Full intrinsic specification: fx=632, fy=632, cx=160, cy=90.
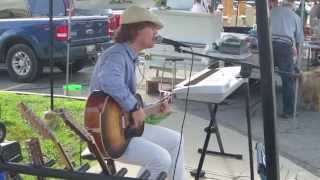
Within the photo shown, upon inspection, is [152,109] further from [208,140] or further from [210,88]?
[208,140]

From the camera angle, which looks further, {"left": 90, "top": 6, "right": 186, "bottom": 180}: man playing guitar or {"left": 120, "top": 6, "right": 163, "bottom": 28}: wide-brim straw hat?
{"left": 120, "top": 6, "right": 163, "bottom": 28}: wide-brim straw hat

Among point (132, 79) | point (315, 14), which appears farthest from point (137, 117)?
point (315, 14)

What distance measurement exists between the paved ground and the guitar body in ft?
5.27

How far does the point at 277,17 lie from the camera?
8414mm

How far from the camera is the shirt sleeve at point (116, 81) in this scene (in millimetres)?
3775

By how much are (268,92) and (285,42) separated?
6.11m

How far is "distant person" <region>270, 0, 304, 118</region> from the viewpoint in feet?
27.4

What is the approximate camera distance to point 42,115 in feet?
22.0

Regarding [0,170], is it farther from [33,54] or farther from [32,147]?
[33,54]

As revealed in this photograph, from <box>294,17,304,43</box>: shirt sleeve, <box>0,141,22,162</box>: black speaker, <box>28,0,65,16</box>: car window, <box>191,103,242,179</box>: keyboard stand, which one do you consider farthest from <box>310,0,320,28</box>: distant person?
<box>0,141,22,162</box>: black speaker

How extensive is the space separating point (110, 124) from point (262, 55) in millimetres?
1624

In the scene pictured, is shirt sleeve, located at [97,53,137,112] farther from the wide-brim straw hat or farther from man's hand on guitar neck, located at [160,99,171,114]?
man's hand on guitar neck, located at [160,99,171,114]

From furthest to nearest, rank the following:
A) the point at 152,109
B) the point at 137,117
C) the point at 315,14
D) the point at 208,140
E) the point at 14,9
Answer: the point at 315,14, the point at 14,9, the point at 208,140, the point at 152,109, the point at 137,117

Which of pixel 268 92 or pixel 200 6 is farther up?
pixel 268 92
